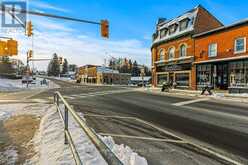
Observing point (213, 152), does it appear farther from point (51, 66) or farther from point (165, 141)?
point (51, 66)

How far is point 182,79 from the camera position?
41312 millimetres

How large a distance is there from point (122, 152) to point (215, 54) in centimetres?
3076

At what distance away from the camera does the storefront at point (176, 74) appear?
3975cm

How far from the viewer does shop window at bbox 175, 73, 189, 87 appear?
131 feet

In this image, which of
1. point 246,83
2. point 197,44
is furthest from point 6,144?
point 197,44

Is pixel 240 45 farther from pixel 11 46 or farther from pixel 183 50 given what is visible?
pixel 11 46

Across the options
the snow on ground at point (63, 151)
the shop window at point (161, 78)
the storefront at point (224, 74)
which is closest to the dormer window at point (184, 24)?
the storefront at point (224, 74)

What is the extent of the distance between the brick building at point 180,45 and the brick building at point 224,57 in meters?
1.68

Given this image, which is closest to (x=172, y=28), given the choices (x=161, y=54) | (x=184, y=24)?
(x=184, y=24)

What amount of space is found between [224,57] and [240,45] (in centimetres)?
255

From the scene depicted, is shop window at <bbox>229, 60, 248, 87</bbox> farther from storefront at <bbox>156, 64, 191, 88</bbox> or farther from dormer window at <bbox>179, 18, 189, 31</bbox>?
dormer window at <bbox>179, 18, 189, 31</bbox>

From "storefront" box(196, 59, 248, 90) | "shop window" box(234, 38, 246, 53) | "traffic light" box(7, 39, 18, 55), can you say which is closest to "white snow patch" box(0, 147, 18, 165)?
"traffic light" box(7, 39, 18, 55)

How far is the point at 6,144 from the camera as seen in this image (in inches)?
275

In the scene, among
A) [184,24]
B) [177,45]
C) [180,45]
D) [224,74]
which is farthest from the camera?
[177,45]
